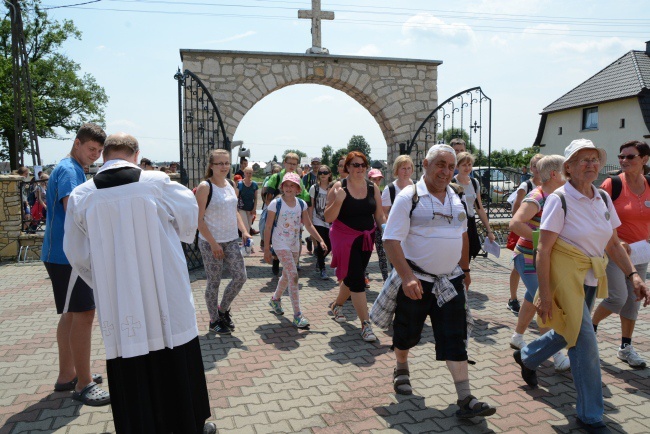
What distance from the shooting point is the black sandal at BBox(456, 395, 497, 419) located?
3.34m

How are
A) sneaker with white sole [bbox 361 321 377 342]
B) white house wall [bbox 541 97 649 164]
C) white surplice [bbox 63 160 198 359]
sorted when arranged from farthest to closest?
white house wall [bbox 541 97 649 164] < sneaker with white sole [bbox 361 321 377 342] < white surplice [bbox 63 160 198 359]

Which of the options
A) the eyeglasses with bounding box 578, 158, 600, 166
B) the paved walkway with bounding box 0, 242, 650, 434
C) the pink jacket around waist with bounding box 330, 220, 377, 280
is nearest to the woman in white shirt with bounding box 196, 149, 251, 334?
the paved walkway with bounding box 0, 242, 650, 434

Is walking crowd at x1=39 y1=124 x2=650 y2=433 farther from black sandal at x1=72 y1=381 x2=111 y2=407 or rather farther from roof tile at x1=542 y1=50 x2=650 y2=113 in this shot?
roof tile at x1=542 y1=50 x2=650 y2=113

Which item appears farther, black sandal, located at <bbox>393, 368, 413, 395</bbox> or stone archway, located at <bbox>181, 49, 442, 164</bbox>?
stone archway, located at <bbox>181, 49, 442, 164</bbox>

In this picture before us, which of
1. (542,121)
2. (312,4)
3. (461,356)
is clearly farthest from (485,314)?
(542,121)

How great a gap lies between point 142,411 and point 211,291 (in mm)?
2596

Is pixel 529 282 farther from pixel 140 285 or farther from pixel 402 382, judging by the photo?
pixel 140 285

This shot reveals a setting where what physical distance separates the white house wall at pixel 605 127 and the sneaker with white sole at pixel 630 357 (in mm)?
27519

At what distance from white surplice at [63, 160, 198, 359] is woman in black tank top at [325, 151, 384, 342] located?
2.61 m

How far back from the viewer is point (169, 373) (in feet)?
9.62

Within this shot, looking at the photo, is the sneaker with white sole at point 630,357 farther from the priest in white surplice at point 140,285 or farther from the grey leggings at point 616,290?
the priest in white surplice at point 140,285

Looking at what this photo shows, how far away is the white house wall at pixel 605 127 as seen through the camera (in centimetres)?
2861

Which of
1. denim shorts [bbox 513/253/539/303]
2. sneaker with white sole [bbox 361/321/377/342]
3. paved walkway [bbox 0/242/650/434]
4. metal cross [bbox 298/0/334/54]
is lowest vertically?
paved walkway [bbox 0/242/650/434]

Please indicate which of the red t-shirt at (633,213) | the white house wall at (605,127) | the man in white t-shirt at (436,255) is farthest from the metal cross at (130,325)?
the white house wall at (605,127)
